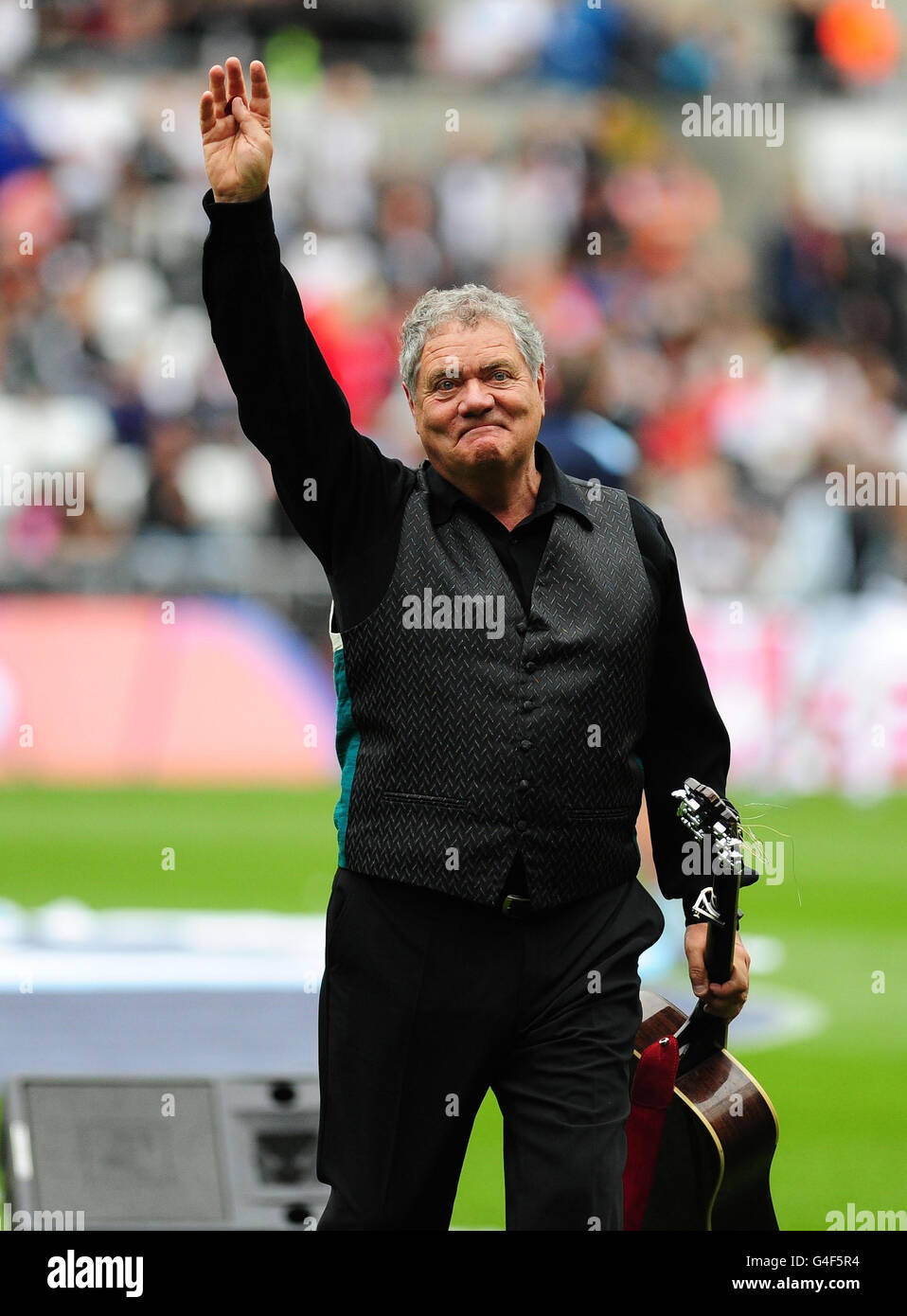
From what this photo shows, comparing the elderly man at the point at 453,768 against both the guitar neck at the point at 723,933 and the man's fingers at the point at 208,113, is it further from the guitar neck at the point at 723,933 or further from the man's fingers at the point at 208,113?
the guitar neck at the point at 723,933

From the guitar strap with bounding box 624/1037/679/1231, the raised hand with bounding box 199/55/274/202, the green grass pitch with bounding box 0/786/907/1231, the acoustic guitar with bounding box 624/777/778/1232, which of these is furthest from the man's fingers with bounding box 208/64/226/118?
the guitar strap with bounding box 624/1037/679/1231

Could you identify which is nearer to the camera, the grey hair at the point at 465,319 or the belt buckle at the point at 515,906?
the belt buckle at the point at 515,906

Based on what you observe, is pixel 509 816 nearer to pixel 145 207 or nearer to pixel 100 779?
pixel 100 779

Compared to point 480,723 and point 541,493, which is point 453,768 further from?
point 541,493

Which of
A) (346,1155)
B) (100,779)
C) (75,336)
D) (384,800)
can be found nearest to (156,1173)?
(346,1155)

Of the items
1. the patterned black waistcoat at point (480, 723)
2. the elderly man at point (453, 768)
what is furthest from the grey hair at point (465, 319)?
the patterned black waistcoat at point (480, 723)

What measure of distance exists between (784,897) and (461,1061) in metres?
7.53

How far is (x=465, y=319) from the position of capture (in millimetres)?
3803

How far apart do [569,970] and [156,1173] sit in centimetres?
141

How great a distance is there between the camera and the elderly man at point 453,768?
11.8ft

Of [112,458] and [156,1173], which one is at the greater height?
[112,458]
